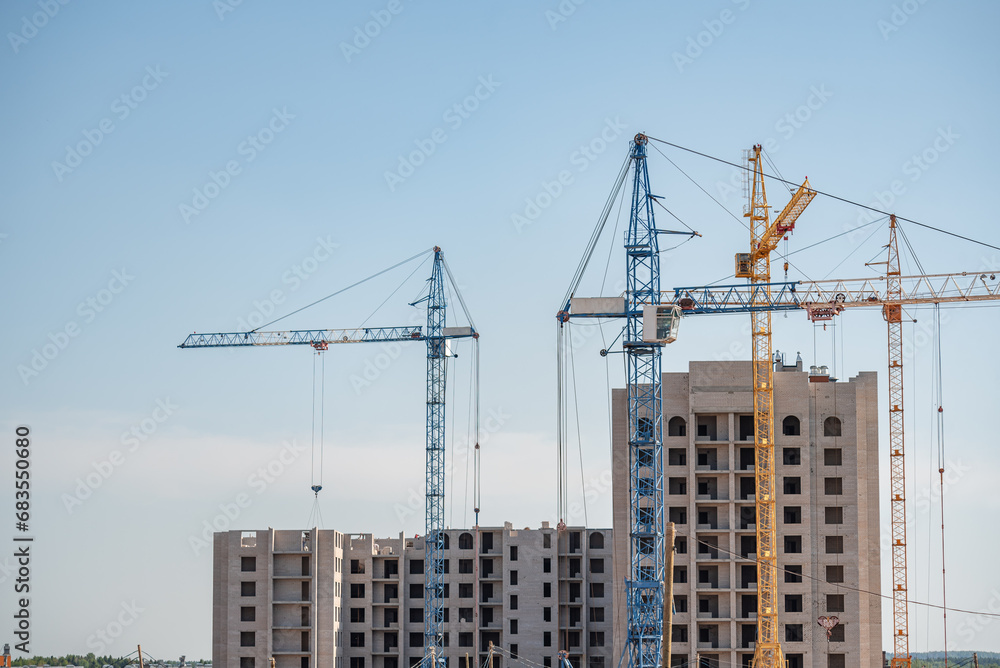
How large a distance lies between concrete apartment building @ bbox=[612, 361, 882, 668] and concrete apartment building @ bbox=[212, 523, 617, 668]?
59.7ft

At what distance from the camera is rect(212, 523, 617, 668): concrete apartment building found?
12644 centimetres

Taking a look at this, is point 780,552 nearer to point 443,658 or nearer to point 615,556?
point 615,556

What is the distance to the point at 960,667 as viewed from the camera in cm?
14900

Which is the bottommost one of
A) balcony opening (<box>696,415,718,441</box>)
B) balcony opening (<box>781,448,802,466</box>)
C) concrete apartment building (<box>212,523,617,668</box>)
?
concrete apartment building (<box>212,523,617,668</box>)

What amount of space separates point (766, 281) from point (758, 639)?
1222 inches

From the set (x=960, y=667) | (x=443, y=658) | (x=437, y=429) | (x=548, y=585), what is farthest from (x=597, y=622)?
(x=960, y=667)

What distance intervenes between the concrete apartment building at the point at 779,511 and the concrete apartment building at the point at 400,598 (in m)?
18.2

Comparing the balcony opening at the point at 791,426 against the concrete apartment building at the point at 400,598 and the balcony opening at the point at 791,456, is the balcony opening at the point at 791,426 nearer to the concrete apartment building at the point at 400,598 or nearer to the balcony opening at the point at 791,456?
the balcony opening at the point at 791,456

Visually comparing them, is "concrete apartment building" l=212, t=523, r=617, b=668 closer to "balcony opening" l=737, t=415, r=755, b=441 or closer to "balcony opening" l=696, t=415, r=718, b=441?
"balcony opening" l=696, t=415, r=718, b=441

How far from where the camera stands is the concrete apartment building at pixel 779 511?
10962cm

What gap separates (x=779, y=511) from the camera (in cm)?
11106

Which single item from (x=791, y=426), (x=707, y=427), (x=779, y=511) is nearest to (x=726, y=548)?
(x=779, y=511)

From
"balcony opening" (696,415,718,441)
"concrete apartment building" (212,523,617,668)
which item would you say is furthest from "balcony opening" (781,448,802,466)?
"concrete apartment building" (212,523,617,668)

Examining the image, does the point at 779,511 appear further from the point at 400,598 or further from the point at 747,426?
the point at 400,598
